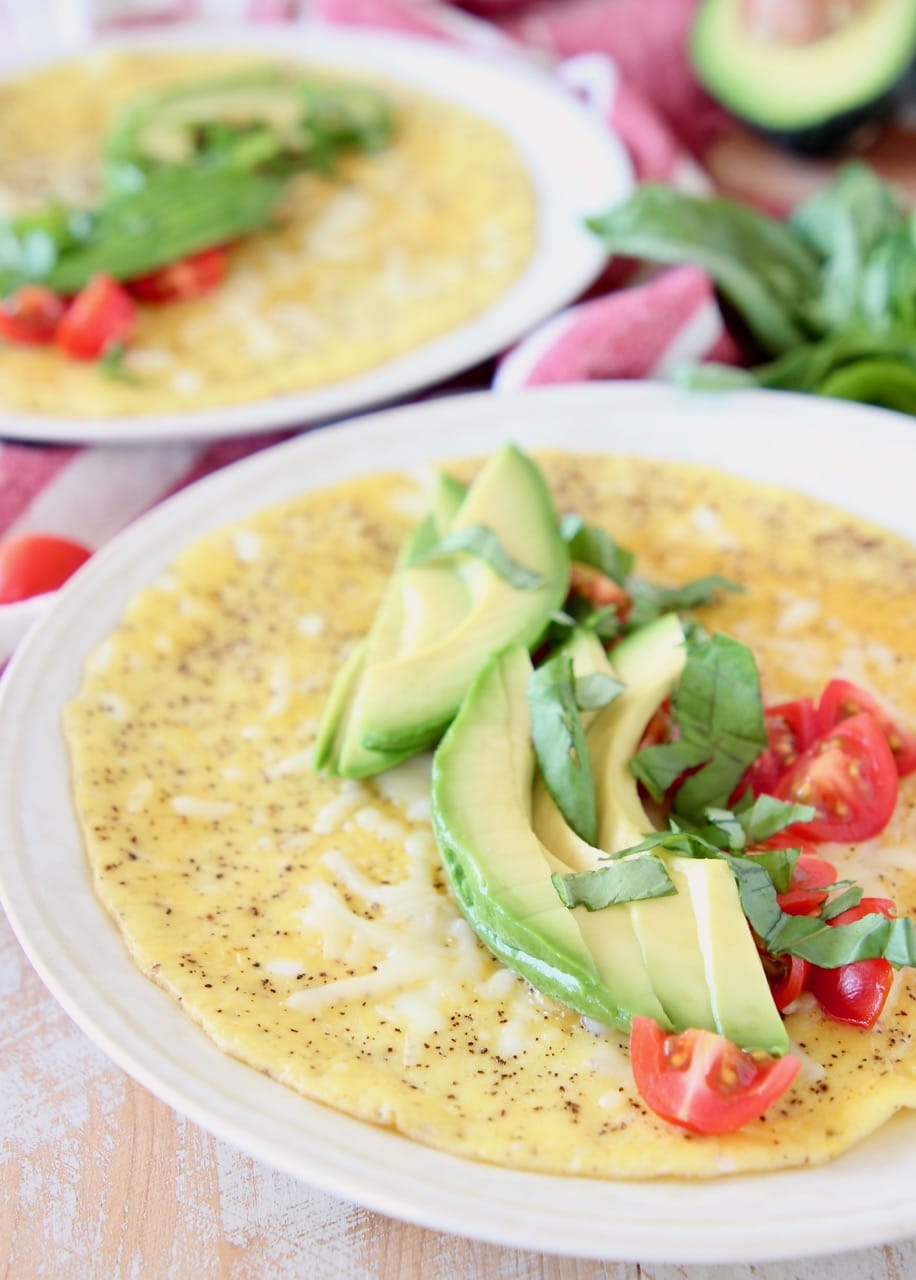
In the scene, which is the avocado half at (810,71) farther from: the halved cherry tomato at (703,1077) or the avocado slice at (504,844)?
the halved cherry tomato at (703,1077)

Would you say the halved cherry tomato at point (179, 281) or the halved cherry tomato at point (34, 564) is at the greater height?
the halved cherry tomato at point (179, 281)

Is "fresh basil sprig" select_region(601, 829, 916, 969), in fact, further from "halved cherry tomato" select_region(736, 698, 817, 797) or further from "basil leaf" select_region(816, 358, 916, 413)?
"basil leaf" select_region(816, 358, 916, 413)

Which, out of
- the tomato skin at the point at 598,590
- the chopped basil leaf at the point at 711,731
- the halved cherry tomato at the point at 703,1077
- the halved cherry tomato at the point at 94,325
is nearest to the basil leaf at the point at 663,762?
the chopped basil leaf at the point at 711,731

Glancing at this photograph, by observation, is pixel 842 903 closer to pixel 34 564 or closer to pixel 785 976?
pixel 785 976

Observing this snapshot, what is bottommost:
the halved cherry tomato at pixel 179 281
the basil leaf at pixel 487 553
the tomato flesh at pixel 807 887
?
the tomato flesh at pixel 807 887

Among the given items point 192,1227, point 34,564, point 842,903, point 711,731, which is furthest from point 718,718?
point 34,564

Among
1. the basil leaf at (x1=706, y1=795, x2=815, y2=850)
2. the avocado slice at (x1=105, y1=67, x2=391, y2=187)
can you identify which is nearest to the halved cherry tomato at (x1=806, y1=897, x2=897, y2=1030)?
the basil leaf at (x1=706, y1=795, x2=815, y2=850)
